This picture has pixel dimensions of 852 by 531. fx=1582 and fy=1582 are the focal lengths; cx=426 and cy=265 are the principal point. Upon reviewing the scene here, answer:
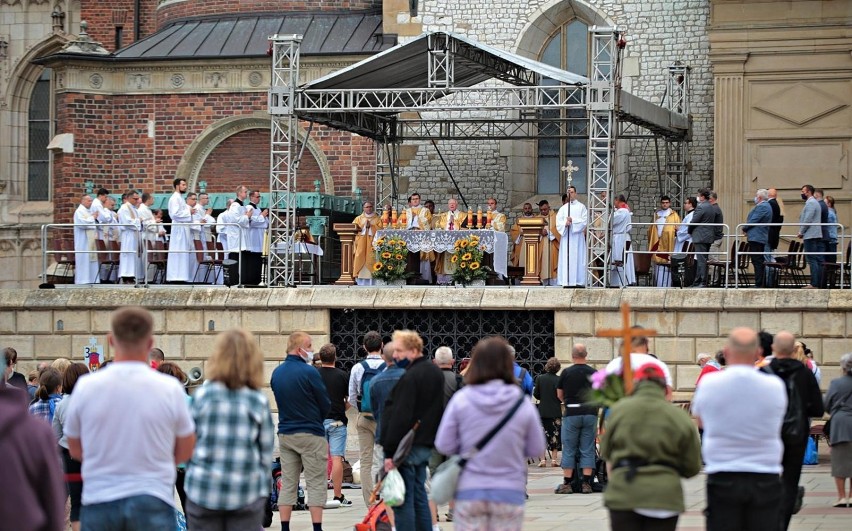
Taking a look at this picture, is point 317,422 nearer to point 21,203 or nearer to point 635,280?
point 635,280

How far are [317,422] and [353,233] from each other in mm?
10801

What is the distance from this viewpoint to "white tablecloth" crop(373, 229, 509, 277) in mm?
23656

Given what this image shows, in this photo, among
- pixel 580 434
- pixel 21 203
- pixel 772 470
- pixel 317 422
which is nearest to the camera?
pixel 772 470

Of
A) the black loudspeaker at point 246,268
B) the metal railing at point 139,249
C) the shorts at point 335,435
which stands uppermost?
the metal railing at point 139,249

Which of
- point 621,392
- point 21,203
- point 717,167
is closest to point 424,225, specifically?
point 717,167

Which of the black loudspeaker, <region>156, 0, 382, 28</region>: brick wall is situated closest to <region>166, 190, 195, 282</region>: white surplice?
the black loudspeaker

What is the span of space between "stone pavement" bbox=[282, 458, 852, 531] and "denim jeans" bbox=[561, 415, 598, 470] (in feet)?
1.22

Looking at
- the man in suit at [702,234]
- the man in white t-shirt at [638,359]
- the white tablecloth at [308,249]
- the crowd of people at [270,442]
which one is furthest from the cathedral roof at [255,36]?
the crowd of people at [270,442]

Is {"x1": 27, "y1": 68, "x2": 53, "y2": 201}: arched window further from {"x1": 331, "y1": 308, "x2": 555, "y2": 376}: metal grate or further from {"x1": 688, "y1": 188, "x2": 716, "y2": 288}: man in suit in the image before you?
{"x1": 688, "y1": 188, "x2": 716, "y2": 288}: man in suit

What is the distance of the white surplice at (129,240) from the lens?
24.5 metres

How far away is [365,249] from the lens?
79.4 feet

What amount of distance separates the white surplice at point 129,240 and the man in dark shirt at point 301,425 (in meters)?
11.2

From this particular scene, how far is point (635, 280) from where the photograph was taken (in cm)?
2398

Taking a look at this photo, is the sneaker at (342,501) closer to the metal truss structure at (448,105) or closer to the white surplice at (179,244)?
the metal truss structure at (448,105)
